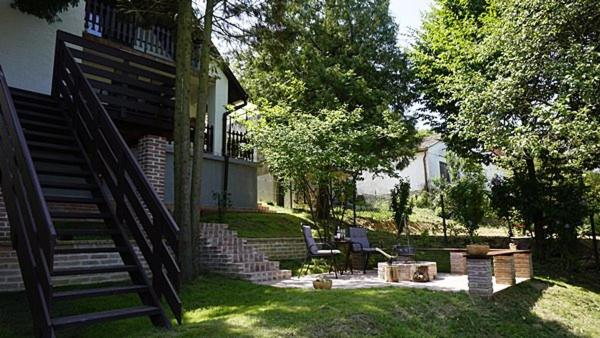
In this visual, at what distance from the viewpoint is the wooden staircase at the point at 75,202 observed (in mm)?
3454

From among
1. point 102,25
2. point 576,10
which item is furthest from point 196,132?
point 576,10

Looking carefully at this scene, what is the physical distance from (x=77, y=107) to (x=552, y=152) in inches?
345

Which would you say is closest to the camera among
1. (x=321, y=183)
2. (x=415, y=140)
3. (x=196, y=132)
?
(x=196, y=132)

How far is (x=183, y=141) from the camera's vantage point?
6680 mm

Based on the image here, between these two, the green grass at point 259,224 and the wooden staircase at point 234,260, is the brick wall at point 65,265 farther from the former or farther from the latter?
the green grass at point 259,224

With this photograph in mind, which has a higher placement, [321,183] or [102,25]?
[102,25]


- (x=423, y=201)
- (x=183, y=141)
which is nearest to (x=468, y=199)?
(x=423, y=201)

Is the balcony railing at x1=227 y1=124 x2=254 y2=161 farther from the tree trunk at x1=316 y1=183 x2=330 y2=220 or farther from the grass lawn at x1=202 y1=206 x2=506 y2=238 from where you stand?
the tree trunk at x1=316 y1=183 x2=330 y2=220

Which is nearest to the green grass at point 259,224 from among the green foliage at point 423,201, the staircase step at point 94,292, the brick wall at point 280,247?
the brick wall at point 280,247

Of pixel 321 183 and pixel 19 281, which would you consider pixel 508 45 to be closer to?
pixel 321 183

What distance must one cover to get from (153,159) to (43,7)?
3750mm

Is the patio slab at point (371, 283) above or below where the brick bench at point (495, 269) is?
below

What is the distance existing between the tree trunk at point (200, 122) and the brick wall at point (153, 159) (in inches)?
48.1

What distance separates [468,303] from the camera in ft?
18.7
